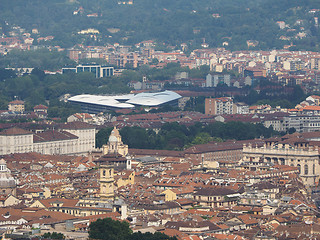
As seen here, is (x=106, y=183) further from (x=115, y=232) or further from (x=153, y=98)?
(x=153, y=98)

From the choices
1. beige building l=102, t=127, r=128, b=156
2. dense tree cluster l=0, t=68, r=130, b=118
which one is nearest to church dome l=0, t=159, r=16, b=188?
beige building l=102, t=127, r=128, b=156

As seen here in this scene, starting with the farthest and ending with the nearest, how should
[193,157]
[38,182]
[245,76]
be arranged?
1. [245,76]
2. [193,157]
3. [38,182]

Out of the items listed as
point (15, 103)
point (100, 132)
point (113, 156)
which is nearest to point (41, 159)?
point (113, 156)

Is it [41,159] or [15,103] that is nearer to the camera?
[41,159]

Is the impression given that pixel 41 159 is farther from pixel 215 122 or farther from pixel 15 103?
pixel 15 103

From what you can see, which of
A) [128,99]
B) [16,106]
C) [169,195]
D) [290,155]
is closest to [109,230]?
[169,195]

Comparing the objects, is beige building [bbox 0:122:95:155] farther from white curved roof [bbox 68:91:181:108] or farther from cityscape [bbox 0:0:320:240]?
white curved roof [bbox 68:91:181:108]
